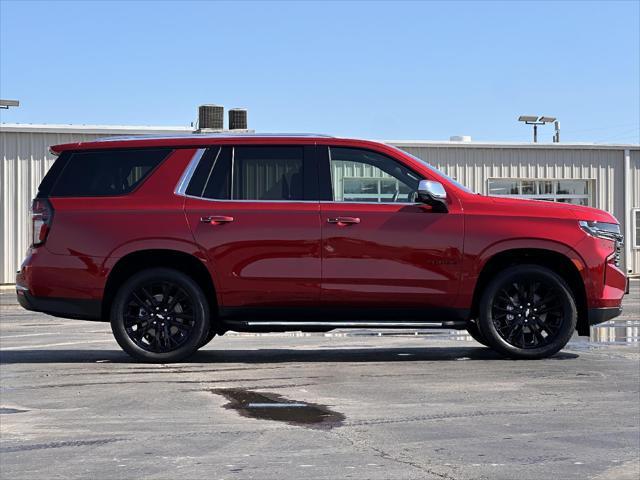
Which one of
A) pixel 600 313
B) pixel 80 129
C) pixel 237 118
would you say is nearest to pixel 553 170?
pixel 237 118

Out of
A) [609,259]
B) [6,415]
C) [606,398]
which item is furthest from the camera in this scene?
[609,259]

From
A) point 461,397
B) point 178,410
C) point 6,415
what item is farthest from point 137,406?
point 461,397

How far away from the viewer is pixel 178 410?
6.86 meters

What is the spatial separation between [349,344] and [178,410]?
4.34 metres

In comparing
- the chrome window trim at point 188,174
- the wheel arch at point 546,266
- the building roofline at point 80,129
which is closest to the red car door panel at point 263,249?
the chrome window trim at point 188,174

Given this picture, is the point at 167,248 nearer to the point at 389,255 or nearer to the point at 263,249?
the point at 263,249

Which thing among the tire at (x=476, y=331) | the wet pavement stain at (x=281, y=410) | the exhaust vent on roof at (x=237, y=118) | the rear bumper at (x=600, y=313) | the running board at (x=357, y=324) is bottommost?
the wet pavement stain at (x=281, y=410)

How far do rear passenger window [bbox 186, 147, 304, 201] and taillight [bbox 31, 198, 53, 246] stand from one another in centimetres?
122

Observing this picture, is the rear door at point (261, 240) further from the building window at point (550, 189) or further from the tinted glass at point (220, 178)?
the building window at point (550, 189)

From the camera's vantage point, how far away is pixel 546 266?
936cm

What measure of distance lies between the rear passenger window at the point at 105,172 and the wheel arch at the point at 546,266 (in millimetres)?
2928

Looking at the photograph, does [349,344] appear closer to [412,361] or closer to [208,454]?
[412,361]

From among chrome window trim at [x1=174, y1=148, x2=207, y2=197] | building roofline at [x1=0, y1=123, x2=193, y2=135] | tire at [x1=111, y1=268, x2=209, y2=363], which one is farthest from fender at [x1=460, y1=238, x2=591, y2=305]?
building roofline at [x1=0, y1=123, x2=193, y2=135]

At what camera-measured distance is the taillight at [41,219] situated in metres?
9.28
